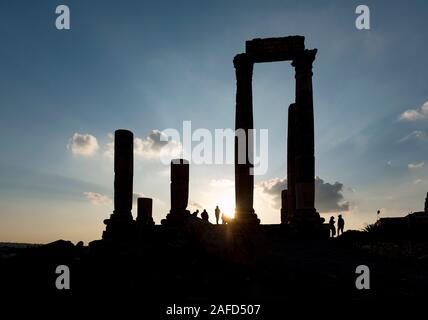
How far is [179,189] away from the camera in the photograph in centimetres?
2348

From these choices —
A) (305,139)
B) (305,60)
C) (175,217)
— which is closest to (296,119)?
(305,139)

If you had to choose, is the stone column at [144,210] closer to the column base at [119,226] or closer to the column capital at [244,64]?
the column base at [119,226]

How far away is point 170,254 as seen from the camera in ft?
41.5

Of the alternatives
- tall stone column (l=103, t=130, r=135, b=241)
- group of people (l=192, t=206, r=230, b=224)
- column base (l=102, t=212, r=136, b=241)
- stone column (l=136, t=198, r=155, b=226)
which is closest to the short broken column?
group of people (l=192, t=206, r=230, b=224)

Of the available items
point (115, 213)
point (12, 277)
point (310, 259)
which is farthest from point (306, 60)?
point (12, 277)

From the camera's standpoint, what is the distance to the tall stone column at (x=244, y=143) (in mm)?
21500

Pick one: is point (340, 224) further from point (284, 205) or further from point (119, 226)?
point (119, 226)

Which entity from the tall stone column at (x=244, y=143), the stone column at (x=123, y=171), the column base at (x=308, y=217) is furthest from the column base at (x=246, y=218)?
the stone column at (x=123, y=171)

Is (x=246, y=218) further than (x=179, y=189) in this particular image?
No

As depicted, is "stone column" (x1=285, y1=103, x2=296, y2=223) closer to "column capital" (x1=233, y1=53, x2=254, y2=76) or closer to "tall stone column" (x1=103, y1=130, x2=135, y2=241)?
"column capital" (x1=233, y1=53, x2=254, y2=76)

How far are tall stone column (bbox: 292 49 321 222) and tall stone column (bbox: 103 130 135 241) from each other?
939 cm

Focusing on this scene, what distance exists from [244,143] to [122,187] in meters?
7.45

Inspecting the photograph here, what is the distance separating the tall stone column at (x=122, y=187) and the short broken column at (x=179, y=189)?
9.49 ft
